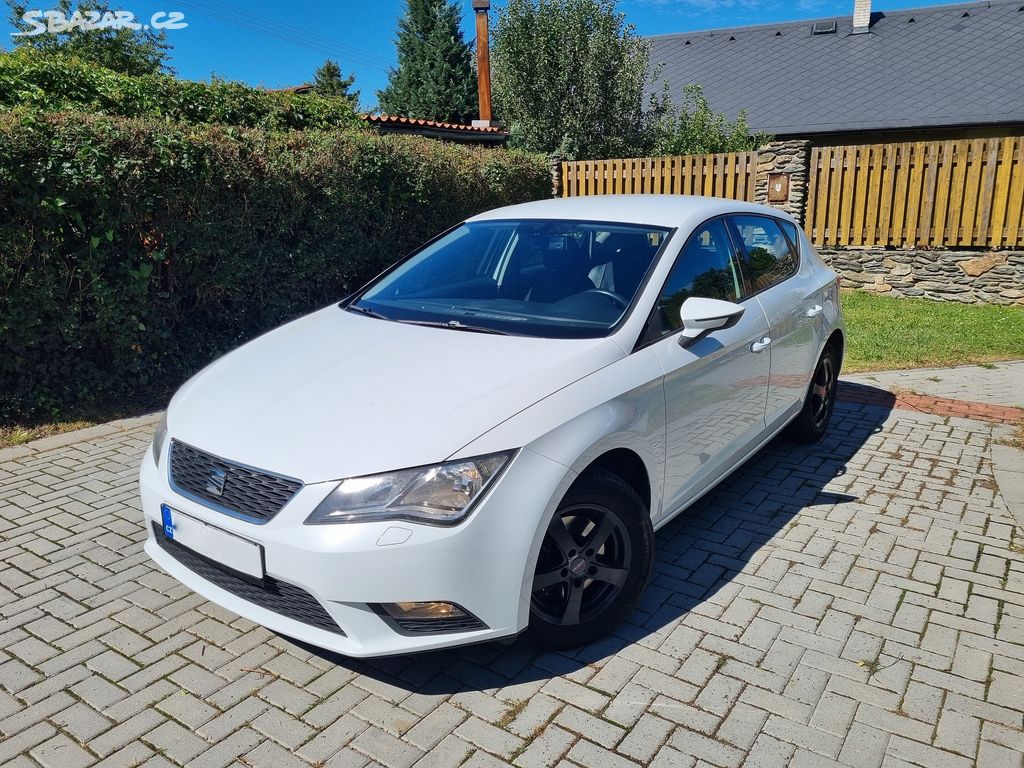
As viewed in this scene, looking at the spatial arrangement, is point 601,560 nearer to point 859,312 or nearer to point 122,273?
point 122,273

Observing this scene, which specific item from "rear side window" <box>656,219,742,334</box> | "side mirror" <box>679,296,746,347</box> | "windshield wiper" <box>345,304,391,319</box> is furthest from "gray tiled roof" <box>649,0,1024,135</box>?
"windshield wiper" <box>345,304,391,319</box>

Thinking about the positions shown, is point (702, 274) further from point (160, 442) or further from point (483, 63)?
point (483, 63)

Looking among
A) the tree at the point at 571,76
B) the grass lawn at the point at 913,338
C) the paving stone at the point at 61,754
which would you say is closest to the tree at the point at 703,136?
the tree at the point at 571,76

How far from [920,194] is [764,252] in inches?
323

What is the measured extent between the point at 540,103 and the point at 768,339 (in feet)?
49.0

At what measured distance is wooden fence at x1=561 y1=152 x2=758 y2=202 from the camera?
12.4 meters

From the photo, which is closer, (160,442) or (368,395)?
(368,395)

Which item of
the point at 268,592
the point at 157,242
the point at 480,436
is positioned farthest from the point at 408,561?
the point at 157,242

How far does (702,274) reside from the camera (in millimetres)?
3773

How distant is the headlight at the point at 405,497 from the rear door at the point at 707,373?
1156 mm

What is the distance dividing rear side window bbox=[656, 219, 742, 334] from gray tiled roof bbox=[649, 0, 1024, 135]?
577 inches

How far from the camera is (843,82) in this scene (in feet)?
61.0

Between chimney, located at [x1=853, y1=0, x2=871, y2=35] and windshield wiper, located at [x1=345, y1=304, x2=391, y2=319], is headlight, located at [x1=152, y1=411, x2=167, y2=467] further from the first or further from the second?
chimney, located at [x1=853, y1=0, x2=871, y2=35]

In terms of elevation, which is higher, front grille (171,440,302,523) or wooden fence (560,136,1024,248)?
→ wooden fence (560,136,1024,248)
